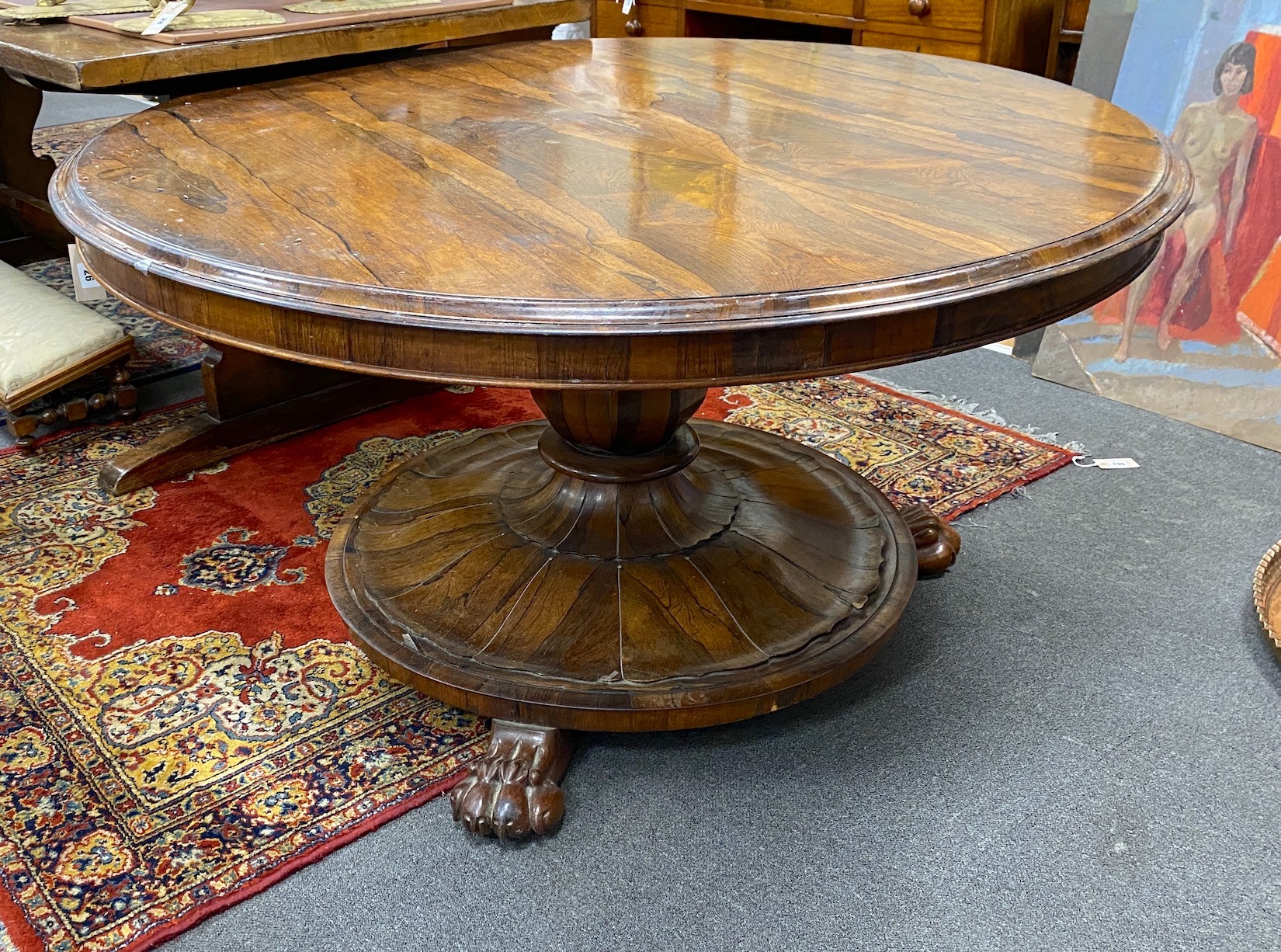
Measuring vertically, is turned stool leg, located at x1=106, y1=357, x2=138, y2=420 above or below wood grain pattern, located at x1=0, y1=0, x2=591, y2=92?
below

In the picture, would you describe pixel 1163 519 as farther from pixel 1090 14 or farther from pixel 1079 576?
A: pixel 1090 14

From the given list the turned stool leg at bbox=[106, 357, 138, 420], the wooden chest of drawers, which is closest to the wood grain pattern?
the turned stool leg at bbox=[106, 357, 138, 420]

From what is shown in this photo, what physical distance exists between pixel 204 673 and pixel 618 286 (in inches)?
38.6

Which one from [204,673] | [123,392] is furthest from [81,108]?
[204,673]

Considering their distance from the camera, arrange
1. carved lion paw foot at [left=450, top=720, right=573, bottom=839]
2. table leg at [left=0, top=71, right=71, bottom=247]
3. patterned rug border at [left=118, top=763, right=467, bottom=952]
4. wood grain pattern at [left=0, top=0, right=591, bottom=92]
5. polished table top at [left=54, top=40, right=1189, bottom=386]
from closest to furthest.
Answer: polished table top at [left=54, top=40, right=1189, bottom=386] < patterned rug border at [left=118, top=763, right=467, bottom=952] < carved lion paw foot at [left=450, top=720, right=573, bottom=839] < wood grain pattern at [left=0, top=0, right=591, bottom=92] < table leg at [left=0, top=71, right=71, bottom=247]

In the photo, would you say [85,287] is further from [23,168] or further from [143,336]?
[23,168]

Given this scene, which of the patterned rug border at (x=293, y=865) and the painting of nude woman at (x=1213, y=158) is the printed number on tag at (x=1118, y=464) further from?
the patterned rug border at (x=293, y=865)

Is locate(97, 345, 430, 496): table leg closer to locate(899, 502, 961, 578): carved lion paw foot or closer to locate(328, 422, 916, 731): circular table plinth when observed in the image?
locate(328, 422, 916, 731): circular table plinth

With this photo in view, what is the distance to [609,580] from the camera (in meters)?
1.60

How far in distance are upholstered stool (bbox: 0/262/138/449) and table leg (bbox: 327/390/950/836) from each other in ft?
2.59

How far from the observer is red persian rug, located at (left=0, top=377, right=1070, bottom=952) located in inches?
51.6

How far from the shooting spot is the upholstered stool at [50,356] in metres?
2.18

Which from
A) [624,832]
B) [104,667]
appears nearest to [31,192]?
[104,667]

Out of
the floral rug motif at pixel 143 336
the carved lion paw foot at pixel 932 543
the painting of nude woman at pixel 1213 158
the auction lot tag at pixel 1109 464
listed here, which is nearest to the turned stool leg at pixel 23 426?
the floral rug motif at pixel 143 336
